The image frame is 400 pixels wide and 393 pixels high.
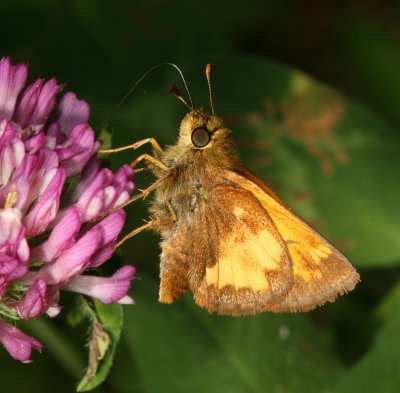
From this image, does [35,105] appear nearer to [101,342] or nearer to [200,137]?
[200,137]

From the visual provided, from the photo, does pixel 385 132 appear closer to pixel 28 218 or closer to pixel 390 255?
pixel 390 255

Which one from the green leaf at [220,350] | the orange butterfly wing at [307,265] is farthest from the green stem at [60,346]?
the orange butterfly wing at [307,265]

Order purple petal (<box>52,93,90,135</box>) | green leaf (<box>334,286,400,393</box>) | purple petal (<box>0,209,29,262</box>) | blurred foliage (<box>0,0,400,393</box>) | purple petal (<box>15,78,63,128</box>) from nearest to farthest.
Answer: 1. purple petal (<box>0,209,29,262</box>)
2. purple petal (<box>15,78,63,128</box>)
3. purple petal (<box>52,93,90,135</box>)
4. green leaf (<box>334,286,400,393</box>)
5. blurred foliage (<box>0,0,400,393</box>)

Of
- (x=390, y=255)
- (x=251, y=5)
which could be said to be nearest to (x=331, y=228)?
(x=390, y=255)

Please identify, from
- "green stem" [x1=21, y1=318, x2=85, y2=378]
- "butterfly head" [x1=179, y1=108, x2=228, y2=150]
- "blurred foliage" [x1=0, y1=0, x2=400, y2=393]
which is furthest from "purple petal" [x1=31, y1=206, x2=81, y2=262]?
"green stem" [x1=21, y1=318, x2=85, y2=378]

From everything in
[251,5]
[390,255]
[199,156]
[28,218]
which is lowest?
[390,255]

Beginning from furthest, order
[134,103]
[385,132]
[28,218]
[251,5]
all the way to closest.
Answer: [251,5]
[385,132]
[134,103]
[28,218]

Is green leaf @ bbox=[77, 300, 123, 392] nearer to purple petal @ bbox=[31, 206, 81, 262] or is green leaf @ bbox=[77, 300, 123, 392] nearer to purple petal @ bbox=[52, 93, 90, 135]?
purple petal @ bbox=[31, 206, 81, 262]
